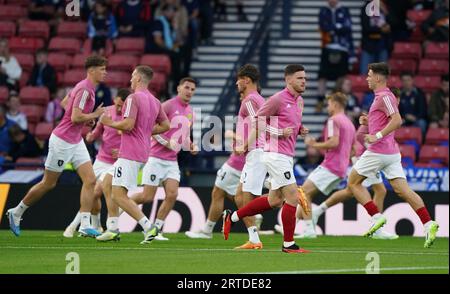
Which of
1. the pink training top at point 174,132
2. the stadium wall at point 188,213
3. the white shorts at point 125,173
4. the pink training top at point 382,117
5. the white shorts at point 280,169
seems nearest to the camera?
the white shorts at point 280,169

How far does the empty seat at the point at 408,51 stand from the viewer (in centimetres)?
3075

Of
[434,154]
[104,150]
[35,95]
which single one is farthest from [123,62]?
[104,150]

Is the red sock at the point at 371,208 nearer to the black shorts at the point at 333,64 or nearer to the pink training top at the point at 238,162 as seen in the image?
the pink training top at the point at 238,162

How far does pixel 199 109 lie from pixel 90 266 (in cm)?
1521

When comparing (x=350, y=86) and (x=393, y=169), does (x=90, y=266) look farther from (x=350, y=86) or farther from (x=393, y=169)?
(x=350, y=86)

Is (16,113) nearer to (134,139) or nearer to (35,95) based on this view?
(35,95)

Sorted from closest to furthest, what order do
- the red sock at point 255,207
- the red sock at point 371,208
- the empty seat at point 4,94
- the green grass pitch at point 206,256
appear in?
the green grass pitch at point 206,256 < the red sock at point 255,207 < the red sock at point 371,208 < the empty seat at point 4,94

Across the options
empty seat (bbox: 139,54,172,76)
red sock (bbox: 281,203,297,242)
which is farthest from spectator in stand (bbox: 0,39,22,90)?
red sock (bbox: 281,203,297,242)

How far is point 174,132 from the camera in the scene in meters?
21.8

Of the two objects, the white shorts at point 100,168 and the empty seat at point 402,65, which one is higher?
the empty seat at point 402,65

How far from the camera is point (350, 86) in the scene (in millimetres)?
29625

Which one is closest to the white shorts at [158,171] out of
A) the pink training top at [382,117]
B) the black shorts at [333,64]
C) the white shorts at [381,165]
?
the white shorts at [381,165]

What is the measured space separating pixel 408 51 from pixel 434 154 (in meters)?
3.87

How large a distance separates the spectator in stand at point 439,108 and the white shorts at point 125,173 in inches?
443
